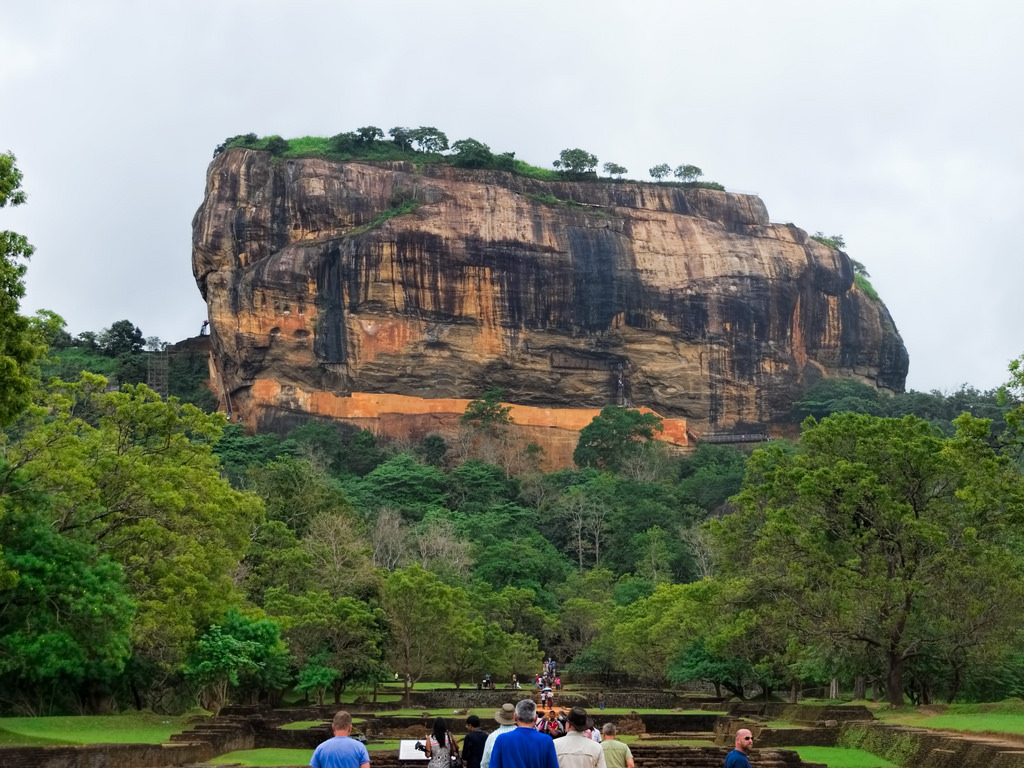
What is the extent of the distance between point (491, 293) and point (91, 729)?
62413mm

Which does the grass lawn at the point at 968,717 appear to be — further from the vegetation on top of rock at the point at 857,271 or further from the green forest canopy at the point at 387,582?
the vegetation on top of rock at the point at 857,271

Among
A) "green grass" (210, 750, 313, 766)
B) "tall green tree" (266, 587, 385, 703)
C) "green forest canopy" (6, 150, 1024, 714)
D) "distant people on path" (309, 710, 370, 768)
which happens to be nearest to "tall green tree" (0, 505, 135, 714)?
"green forest canopy" (6, 150, 1024, 714)

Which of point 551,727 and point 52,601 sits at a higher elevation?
point 52,601

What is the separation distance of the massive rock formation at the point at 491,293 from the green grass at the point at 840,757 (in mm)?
62848

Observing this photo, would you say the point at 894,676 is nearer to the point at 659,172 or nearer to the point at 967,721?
the point at 967,721

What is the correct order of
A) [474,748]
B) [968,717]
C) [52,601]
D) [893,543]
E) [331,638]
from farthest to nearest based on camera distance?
[331,638]
[893,543]
[968,717]
[52,601]
[474,748]

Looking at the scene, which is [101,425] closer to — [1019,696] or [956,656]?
[956,656]

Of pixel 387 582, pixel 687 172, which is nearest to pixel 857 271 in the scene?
pixel 687 172

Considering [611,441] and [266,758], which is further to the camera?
[611,441]

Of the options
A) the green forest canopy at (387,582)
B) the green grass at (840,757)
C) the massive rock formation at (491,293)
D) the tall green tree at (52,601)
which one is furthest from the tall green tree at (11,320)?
the massive rock formation at (491,293)

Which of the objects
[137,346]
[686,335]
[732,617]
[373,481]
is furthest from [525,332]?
[732,617]

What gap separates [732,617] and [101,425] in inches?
651

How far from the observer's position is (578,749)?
9.27m

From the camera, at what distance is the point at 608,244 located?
89.1m
